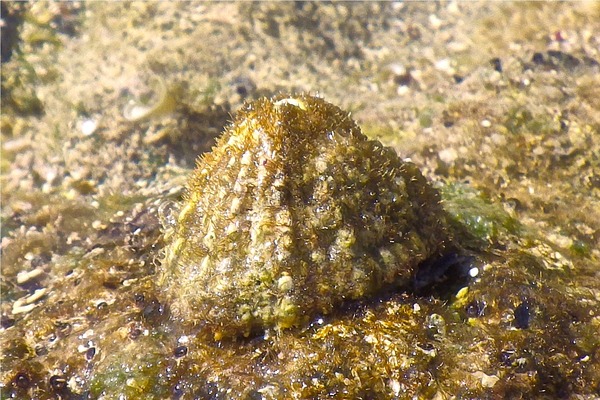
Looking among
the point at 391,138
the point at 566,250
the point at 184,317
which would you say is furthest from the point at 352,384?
the point at 391,138

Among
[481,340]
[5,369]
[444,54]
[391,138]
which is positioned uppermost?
[444,54]

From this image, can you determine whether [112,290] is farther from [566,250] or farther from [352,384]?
[566,250]

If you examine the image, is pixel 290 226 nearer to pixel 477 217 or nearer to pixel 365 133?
pixel 477 217

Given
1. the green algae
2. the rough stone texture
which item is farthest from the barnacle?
the green algae

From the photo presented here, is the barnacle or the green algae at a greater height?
the barnacle

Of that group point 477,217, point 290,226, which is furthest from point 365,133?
point 290,226

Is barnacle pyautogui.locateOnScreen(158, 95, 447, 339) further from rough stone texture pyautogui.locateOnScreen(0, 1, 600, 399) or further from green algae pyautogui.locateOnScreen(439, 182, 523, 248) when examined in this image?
green algae pyautogui.locateOnScreen(439, 182, 523, 248)

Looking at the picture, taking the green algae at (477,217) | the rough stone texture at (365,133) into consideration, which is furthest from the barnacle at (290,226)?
the green algae at (477,217)

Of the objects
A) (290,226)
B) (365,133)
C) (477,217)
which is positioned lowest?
(477,217)
